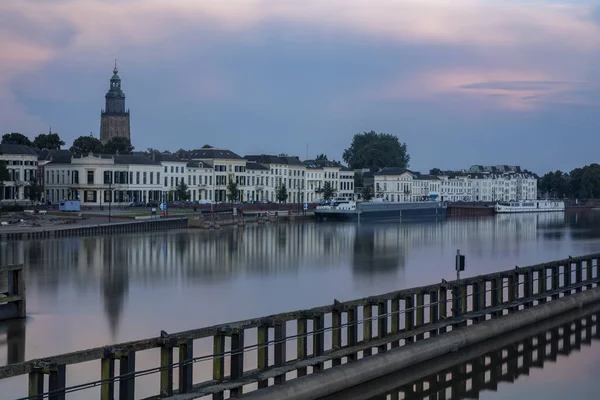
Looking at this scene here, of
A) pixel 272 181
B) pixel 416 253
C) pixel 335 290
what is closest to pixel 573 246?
pixel 416 253

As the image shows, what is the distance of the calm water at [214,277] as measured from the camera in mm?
30312

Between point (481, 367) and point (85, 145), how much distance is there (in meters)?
144

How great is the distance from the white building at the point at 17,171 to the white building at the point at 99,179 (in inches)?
142

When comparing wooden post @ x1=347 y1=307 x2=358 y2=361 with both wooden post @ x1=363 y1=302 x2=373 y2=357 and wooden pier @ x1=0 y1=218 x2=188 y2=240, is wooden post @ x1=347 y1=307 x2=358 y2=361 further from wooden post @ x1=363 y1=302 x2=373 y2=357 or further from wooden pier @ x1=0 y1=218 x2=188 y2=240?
wooden pier @ x1=0 y1=218 x2=188 y2=240

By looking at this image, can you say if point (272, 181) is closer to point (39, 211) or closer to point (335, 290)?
point (39, 211)

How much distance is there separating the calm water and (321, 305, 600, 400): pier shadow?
0.72 meters

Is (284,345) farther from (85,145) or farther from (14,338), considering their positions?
(85,145)

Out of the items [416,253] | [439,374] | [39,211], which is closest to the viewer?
[439,374]

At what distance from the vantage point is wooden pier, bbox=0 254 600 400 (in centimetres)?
1734

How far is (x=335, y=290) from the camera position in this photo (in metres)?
44.9

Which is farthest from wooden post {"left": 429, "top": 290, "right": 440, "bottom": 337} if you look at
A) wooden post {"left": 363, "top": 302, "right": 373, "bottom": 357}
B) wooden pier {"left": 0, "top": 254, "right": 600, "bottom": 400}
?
wooden post {"left": 363, "top": 302, "right": 373, "bottom": 357}

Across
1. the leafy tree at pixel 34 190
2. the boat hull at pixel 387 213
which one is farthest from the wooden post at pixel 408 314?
the boat hull at pixel 387 213

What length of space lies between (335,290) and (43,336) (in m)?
17.3

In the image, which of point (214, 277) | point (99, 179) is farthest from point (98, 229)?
point (99, 179)
